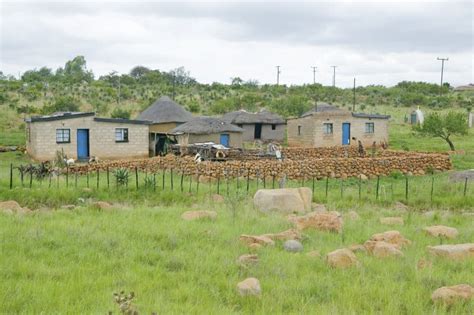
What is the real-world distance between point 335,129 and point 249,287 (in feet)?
101

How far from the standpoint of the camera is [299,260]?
8250 mm

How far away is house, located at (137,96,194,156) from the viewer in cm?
3375

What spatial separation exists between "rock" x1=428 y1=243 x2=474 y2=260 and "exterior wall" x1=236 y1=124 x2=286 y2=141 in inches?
1177

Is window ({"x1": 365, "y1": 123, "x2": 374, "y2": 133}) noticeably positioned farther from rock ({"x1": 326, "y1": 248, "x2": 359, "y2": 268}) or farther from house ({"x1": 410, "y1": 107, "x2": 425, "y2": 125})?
rock ({"x1": 326, "y1": 248, "x2": 359, "y2": 268})

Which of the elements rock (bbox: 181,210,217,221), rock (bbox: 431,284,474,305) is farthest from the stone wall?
rock (bbox: 431,284,474,305)

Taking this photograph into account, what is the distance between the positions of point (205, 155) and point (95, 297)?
2016 centimetres

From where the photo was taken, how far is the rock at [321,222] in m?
10.7

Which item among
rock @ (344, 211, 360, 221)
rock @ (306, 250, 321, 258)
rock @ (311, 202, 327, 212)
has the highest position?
rock @ (306, 250, 321, 258)

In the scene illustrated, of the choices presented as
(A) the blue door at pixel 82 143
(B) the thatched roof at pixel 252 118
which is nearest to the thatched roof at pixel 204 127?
(A) the blue door at pixel 82 143

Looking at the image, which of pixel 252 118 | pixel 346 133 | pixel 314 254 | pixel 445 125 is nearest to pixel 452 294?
pixel 314 254

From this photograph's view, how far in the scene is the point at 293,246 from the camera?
9023 mm

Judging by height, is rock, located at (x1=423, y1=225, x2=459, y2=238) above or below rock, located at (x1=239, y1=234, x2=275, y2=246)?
below

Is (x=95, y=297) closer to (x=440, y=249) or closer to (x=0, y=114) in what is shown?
(x=440, y=249)

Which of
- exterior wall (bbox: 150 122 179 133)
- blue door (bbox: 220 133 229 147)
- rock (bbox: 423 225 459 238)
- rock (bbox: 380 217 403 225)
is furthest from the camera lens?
exterior wall (bbox: 150 122 179 133)
